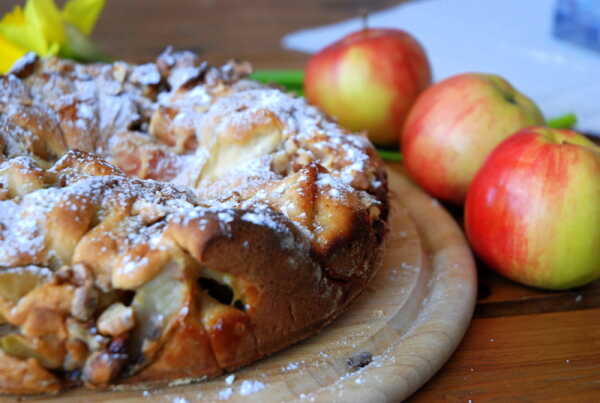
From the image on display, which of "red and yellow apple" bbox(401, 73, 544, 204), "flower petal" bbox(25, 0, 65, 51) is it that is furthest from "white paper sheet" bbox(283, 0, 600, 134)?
"flower petal" bbox(25, 0, 65, 51)

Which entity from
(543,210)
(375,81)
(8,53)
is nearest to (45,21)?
(8,53)

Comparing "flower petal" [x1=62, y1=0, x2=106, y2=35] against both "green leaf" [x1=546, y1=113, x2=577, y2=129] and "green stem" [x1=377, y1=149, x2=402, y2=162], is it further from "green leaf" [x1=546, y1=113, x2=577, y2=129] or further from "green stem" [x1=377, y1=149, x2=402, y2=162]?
"green leaf" [x1=546, y1=113, x2=577, y2=129]

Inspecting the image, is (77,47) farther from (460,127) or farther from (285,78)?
(460,127)

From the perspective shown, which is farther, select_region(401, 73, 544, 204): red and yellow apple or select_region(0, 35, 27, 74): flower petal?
select_region(0, 35, 27, 74): flower petal

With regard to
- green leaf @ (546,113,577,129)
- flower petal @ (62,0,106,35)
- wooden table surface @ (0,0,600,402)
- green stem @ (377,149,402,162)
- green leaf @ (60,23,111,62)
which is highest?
flower petal @ (62,0,106,35)

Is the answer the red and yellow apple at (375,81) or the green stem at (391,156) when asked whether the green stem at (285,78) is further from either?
the green stem at (391,156)

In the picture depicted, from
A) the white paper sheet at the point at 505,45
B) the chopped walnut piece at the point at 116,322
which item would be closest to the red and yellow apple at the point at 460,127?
the white paper sheet at the point at 505,45

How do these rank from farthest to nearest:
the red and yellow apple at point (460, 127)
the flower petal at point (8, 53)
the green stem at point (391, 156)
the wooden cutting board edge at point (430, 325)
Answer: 1. the green stem at point (391, 156)
2. the flower petal at point (8, 53)
3. the red and yellow apple at point (460, 127)
4. the wooden cutting board edge at point (430, 325)
